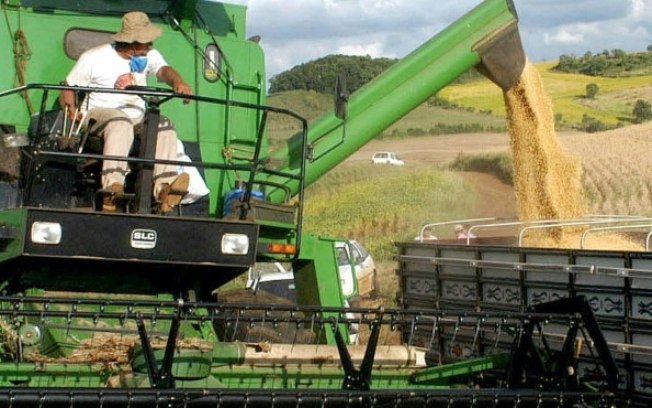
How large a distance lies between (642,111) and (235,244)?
152 feet

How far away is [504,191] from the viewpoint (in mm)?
35938

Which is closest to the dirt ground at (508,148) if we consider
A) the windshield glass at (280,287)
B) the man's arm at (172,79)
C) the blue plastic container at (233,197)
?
the windshield glass at (280,287)

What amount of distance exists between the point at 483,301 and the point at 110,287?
9.85ft

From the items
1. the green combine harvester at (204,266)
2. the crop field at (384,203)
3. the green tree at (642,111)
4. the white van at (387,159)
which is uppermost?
the green tree at (642,111)

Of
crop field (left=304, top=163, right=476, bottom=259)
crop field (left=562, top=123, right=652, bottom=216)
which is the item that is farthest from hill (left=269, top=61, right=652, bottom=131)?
crop field (left=304, top=163, right=476, bottom=259)

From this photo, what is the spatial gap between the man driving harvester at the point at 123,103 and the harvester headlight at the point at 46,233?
1.35ft

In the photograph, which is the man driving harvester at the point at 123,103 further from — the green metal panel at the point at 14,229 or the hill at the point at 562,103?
the hill at the point at 562,103

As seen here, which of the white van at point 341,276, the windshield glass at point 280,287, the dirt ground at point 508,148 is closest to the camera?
the white van at point 341,276

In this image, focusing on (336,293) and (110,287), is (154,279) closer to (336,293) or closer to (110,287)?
(110,287)

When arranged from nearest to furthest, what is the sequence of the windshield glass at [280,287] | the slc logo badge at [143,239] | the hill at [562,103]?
the slc logo badge at [143,239] < the windshield glass at [280,287] < the hill at [562,103]

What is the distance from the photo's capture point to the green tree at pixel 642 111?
51.2 m

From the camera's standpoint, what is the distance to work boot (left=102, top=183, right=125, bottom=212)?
7371 millimetres

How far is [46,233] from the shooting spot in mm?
7086

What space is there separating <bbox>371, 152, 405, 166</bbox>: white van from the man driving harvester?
1393 inches
